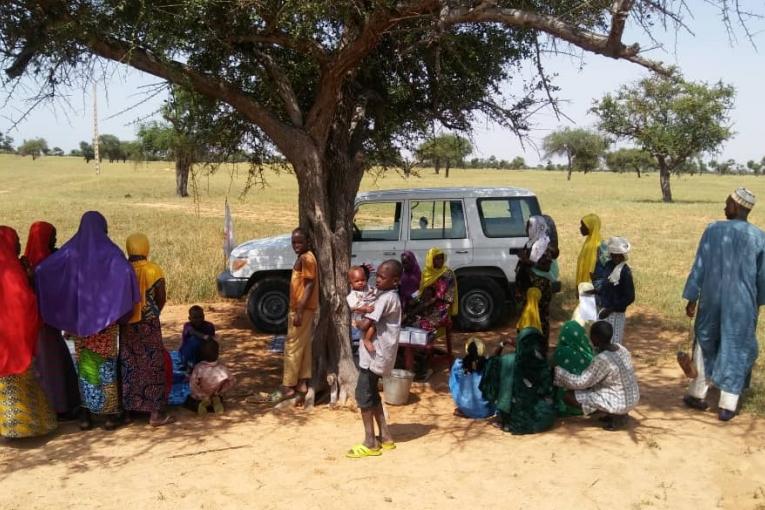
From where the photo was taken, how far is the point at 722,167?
99.9 m

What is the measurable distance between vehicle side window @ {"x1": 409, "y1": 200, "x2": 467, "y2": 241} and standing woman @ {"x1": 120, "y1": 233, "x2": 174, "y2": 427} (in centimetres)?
417

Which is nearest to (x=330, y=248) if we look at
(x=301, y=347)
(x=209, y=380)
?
(x=301, y=347)

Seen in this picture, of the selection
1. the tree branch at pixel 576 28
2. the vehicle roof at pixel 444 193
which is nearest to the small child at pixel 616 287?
the tree branch at pixel 576 28

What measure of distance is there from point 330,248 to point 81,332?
226 centimetres

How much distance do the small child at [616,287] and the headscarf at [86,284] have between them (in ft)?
14.5

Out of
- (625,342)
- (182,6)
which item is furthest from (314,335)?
(625,342)

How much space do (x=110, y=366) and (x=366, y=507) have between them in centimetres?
259

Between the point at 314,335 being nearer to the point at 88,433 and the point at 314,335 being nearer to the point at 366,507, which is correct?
the point at 88,433

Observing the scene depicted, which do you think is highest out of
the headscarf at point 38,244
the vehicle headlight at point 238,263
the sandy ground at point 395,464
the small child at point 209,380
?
the headscarf at point 38,244

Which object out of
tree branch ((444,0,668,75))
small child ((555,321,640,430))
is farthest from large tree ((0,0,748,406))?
small child ((555,321,640,430))

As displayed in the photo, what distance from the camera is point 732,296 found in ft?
19.1

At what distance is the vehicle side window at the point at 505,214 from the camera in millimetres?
9289

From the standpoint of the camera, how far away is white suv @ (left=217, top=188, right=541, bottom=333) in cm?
913

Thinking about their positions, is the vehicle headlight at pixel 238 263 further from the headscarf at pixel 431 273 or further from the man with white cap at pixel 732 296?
the man with white cap at pixel 732 296
